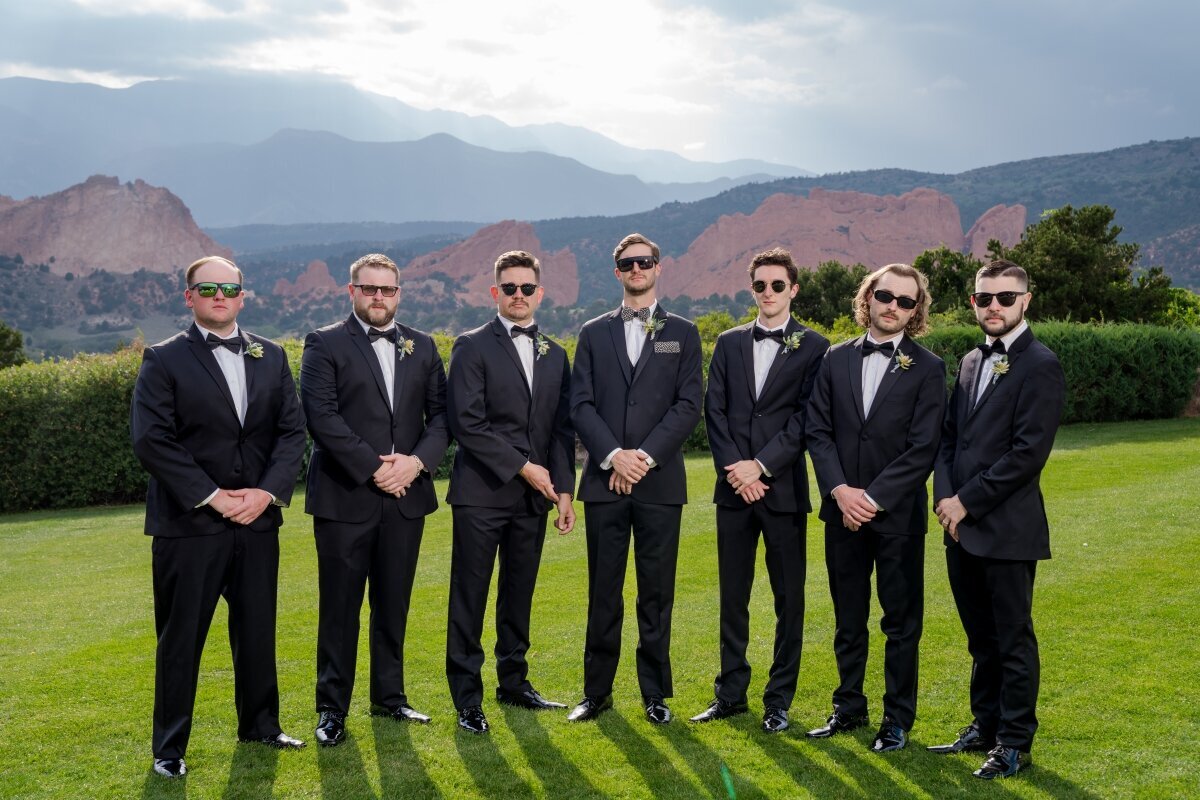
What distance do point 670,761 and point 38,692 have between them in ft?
15.7

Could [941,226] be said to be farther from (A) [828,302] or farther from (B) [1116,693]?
→ (B) [1116,693]

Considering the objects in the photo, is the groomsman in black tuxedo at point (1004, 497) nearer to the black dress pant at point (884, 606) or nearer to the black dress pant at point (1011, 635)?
the black dress pant at point (1011, 635)

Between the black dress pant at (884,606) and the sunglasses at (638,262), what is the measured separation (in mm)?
1911

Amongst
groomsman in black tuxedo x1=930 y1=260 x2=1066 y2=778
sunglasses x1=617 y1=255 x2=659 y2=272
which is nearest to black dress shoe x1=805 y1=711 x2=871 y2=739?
groomsman in black tuxedo x1=930 y1=260 x2=1066 y2=778

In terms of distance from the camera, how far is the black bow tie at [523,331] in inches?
250

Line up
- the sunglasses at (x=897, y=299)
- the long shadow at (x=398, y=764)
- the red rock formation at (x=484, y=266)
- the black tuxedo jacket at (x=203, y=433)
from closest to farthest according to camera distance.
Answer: the long shadow at (x=398, y=764) → the black tuxedo jacket at (x=203, y=433) → the sunglasses at (x=897, y=299) → the red rock formation at (x=484, y=266)

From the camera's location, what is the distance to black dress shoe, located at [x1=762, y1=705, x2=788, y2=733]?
5.94 metres

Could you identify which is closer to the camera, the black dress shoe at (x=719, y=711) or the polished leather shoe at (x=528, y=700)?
the black dress shoe at (x=719, y=711)

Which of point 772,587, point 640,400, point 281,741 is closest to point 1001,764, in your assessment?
point 772,587

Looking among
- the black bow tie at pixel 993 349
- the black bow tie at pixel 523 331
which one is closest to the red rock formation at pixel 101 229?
the black bow tie at pixel 523 331

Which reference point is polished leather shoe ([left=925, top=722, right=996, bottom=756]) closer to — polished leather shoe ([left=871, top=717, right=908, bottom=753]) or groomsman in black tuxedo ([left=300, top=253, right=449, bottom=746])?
polished leather shoe ([left=871, top=717, right=908, bottom=753])

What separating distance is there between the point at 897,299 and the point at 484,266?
150231 millimetres

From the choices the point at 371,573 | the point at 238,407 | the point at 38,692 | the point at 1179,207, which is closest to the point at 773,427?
the point at 371,573

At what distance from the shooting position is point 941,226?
133125mm
